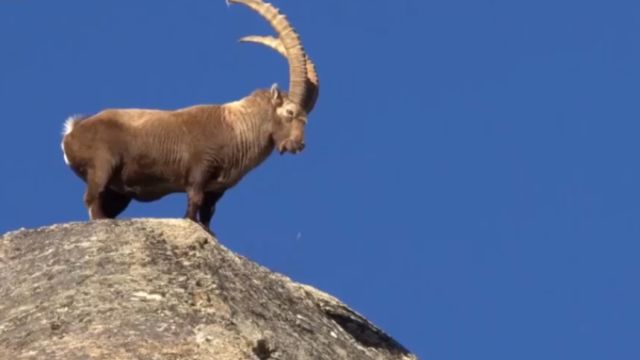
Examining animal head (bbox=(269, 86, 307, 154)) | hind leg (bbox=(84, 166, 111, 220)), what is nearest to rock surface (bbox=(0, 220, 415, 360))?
hind leg (bbox=(84, 166, 111, 220))

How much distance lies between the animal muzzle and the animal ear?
0.53 metres

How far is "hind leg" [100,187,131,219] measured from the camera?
23125 millimetres

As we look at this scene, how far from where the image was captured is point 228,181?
23.6 m

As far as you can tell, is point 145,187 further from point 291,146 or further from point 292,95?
point 292,95

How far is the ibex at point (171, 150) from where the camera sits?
23.1 m

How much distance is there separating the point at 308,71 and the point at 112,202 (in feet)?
10.2

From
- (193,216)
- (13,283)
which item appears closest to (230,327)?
(13,283)

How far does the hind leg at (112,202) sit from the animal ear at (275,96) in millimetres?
2346

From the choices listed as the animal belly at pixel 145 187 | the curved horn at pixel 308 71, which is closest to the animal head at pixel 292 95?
the curved horn at pixel 308 71

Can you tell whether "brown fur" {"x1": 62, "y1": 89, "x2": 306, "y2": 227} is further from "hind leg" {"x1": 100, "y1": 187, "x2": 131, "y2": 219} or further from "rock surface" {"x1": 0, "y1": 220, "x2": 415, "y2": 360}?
"rock surface" {"x1": 0, "y1": 220, "x2": 415, "y2": 360}

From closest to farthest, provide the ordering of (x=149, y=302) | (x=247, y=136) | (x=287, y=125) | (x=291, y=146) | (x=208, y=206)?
(x=149, y=302) < (x=208, y=206) < (x=247, y=136) < (x=291, y=146) < (x=287, y=125)

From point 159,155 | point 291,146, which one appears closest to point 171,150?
point 159,155

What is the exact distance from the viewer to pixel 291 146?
24328mm

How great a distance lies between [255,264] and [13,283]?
8.78ft
